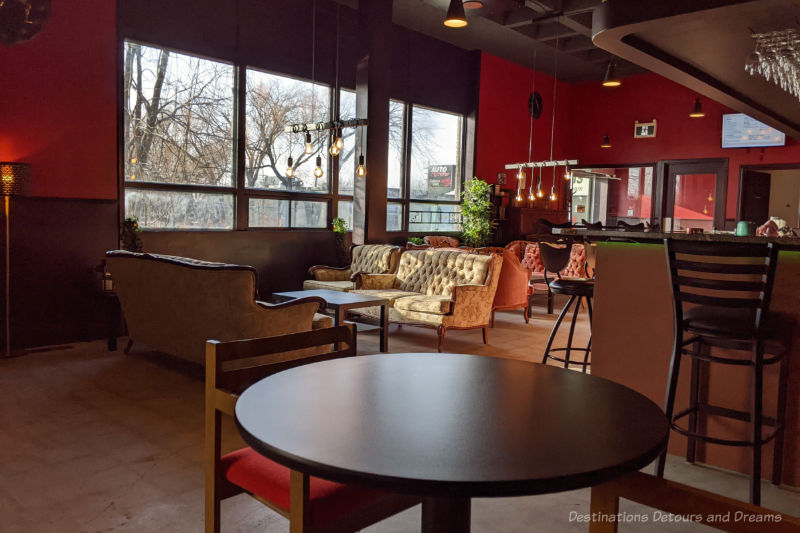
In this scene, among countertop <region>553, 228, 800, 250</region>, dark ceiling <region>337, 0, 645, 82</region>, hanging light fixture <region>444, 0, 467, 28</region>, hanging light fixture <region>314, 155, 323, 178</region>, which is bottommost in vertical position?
countertop <region>553, 228, 800, 250</region>

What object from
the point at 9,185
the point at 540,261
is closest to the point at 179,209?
the point at 9,185

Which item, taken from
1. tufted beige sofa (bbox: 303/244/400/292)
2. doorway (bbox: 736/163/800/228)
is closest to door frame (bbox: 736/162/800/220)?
doorway (bbox: 736/163/800/228)

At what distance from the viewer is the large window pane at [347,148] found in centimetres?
895

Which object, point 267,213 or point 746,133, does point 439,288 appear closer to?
point 267,213

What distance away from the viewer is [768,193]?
1147 cm

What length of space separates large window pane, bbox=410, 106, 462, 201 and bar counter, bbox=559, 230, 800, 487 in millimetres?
6884

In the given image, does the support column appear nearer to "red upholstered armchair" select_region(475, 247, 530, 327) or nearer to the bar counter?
"red upholstered armchair" select_region(475, 247, 530, 327)

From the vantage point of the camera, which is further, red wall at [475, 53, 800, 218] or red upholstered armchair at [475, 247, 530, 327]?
red wall at [475, 53, 800, 218]

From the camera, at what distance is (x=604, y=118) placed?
12.5 meters

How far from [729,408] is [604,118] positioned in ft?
34.3

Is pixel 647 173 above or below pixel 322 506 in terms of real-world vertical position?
above

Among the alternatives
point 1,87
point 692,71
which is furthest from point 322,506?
point 1,87

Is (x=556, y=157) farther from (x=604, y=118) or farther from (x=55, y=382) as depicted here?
(x=55, y=382)

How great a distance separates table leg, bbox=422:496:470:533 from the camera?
1417mm
